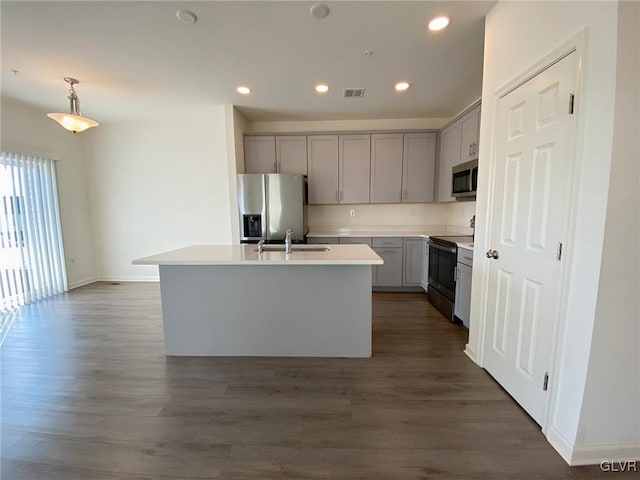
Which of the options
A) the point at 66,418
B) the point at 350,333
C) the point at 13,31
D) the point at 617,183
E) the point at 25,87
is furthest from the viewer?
the point at 25,87

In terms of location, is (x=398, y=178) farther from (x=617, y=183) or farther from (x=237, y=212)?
(x=617, y=183)

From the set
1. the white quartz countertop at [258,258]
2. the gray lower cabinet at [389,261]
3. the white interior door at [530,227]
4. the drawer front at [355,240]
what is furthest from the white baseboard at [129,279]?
the white interior door at [530,227]

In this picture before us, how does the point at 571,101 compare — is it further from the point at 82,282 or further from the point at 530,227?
the point at 82,282

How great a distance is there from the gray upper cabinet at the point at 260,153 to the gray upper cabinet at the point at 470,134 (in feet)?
8.96

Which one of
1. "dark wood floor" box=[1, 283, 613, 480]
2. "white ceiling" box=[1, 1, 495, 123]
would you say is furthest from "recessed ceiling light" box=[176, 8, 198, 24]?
"dark wood floor" box=[1, 283, 613, 480]

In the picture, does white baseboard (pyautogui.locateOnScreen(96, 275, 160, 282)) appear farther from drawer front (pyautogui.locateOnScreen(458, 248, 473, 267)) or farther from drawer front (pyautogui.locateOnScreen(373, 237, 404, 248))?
drawer front (pyautogui.locateOnScreen(458, 248, 473, 267))

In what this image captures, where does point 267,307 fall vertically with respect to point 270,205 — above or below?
below

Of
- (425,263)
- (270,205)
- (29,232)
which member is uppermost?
(270,205)

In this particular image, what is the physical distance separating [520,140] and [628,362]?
1312 millimetres

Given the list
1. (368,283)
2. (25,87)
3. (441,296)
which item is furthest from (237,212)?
(441,296)

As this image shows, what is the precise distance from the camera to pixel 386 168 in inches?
173

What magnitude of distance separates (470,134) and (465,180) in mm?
569

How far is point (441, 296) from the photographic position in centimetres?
340

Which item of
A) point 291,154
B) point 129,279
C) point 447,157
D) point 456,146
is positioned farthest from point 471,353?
point 129,279
